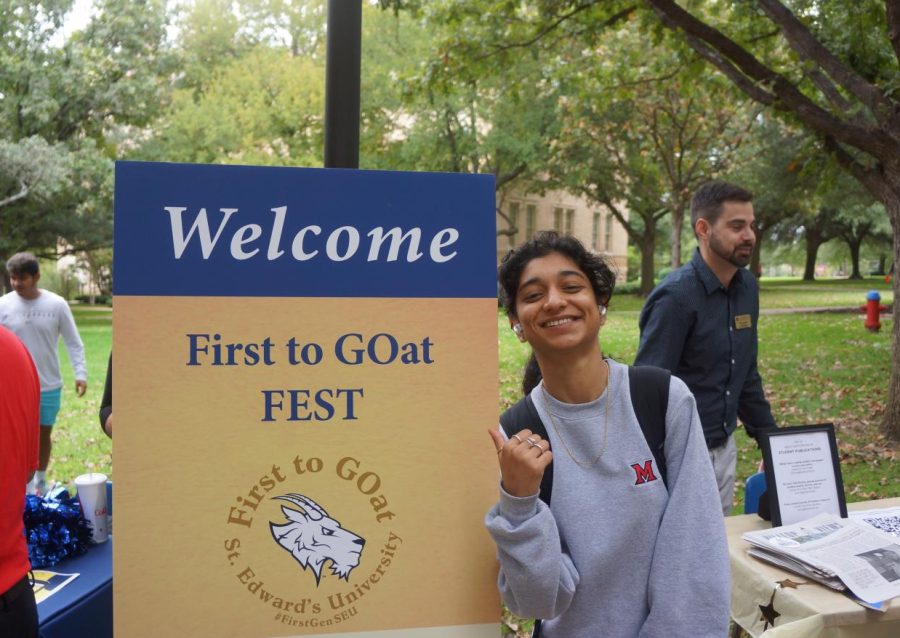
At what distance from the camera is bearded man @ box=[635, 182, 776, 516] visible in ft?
Result: 10.9

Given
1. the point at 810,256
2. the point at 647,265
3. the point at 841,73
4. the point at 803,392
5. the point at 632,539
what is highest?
the point at 810,256

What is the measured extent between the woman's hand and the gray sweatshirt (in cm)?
7

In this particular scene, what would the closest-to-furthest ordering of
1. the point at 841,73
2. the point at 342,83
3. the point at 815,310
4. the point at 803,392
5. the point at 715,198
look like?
1. the point at 342,83
2. the point at 715,198
3. the point at 841,73
4. the point at 803,392
5. the point at 815,310

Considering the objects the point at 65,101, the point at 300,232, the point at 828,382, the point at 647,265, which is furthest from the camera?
the point at 647,265

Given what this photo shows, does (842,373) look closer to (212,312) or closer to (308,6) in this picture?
(212,312)

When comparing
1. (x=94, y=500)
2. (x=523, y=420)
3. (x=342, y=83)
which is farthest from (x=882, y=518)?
(x=94, y=500)

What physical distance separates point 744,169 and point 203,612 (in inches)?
908

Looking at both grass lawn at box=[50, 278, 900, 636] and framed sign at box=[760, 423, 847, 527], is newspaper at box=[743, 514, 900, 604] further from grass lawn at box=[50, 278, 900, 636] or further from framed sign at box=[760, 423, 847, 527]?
grass lawn at box=[50, 278, 900, 636]

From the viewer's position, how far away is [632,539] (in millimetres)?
1631

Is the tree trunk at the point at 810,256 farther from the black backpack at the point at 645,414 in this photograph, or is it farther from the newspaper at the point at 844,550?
the black backpack at the point at 645,414

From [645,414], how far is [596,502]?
23cm

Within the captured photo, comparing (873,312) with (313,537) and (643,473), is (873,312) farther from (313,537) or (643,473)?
(313,537)

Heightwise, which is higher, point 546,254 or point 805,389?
point 546,254

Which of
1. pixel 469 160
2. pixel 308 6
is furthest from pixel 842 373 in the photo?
pixel 308 6
